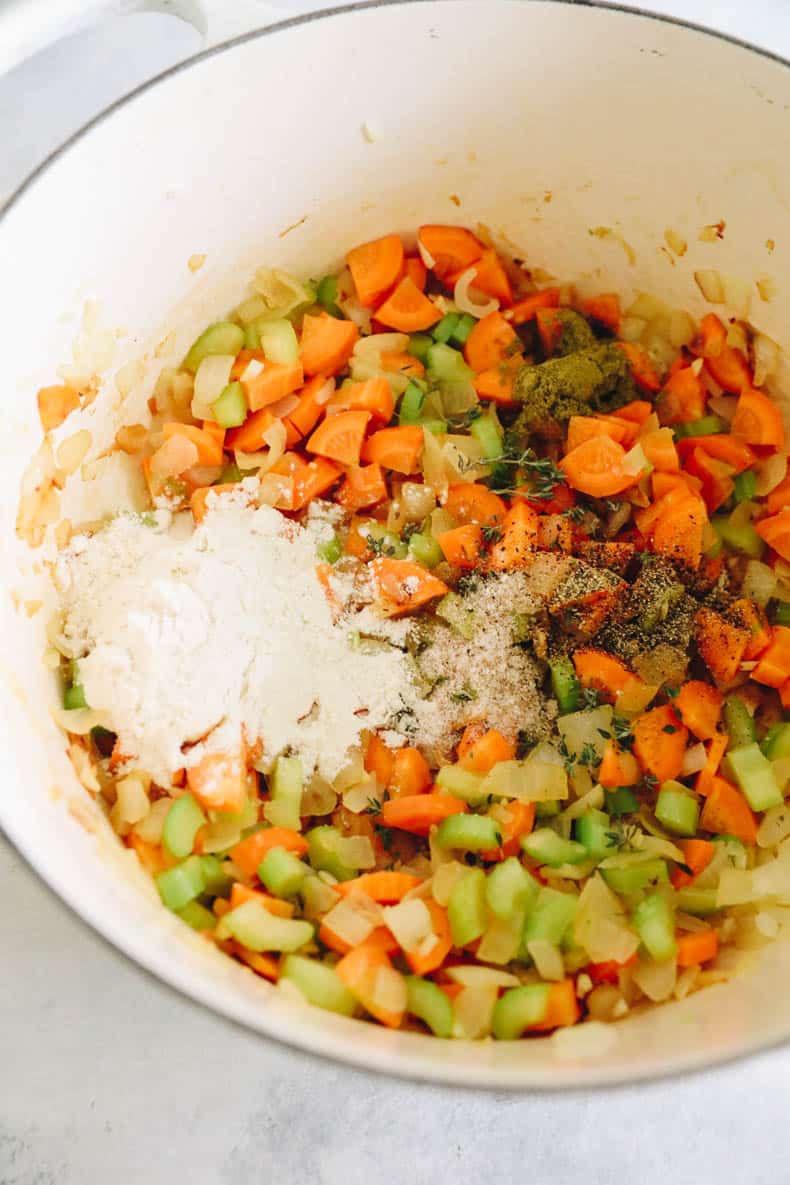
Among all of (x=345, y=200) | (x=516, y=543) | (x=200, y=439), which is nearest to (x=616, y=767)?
(x=516, y=543)

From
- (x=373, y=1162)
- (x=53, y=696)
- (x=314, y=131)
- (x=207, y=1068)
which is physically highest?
(x=314, y=131)

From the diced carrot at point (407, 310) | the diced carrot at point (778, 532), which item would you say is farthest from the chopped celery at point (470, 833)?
the diced carrot at point (407, 310)

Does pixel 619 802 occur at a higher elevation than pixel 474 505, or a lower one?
lower

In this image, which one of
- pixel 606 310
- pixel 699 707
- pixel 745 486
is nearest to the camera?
pixel 699 707

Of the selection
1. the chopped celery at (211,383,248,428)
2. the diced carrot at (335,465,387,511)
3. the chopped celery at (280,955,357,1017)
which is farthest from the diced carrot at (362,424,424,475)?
the chopped celery at (280,955,357,1017)

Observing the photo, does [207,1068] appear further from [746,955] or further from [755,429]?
[755,429]

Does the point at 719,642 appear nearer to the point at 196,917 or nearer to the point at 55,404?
the point at 196,917

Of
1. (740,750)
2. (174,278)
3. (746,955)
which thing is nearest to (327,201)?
(174,278)
